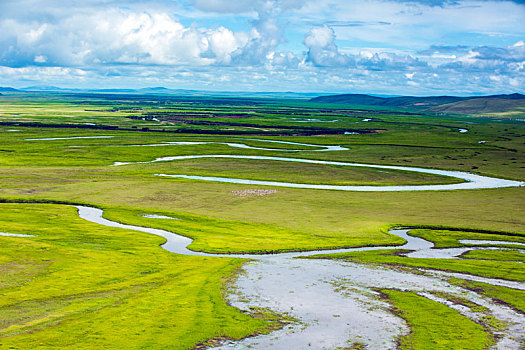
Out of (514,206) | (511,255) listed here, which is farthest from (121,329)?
(514,206)

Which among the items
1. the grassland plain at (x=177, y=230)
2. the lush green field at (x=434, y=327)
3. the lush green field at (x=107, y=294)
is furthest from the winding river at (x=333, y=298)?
the lush green field at (x=107, y=294)

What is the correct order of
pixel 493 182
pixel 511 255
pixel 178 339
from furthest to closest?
pixel 493 182 → pixel 511 255 → pixel 178 339

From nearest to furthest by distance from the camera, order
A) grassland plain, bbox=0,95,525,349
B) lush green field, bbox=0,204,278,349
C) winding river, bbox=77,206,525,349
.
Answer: lush green field, bbox=0,204,278,349, winding river, bbox=77,206,525,349, grassland plain, bbox=0,95,525,349

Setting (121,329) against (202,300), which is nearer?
(121,329)

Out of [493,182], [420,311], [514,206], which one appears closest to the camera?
[420,311]

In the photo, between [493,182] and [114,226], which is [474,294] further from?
[493,182]

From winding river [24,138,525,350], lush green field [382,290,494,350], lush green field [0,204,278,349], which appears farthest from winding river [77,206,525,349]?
lush green field [0,204,278,349]

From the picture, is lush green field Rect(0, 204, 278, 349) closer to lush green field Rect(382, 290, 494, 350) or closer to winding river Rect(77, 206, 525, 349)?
winding river Rect(77, 206, 525, 349)
